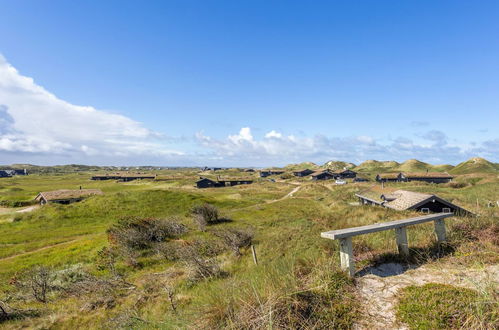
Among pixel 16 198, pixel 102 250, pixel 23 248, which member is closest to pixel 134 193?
pixel 23 248

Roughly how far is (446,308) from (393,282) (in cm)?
126

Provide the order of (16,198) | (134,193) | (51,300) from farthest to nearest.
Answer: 1. (16,198)
2. (134,193)
3. (51,300)

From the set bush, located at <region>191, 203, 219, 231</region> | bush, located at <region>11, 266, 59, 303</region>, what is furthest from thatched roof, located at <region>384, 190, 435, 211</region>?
bush, located at <region>11, 266, 59, 303</region>

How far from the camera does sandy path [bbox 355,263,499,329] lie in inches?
144

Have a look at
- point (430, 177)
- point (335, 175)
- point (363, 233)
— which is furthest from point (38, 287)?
point (335, 175)

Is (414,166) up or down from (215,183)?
down

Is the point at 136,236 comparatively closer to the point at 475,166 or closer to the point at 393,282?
the point at 393,282

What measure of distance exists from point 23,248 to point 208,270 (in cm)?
2611

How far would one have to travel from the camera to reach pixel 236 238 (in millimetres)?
15367

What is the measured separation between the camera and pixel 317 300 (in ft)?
12.9

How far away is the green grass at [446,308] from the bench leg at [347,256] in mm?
918

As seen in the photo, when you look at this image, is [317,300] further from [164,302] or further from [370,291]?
[164,302]

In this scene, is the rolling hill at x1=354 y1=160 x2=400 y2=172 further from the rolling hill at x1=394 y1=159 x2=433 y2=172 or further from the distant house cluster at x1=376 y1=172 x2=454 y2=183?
the distant house cluster at x1=376 y1=172 x2=454 y2=183

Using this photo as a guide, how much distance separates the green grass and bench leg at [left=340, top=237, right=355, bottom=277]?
918 millimetres
